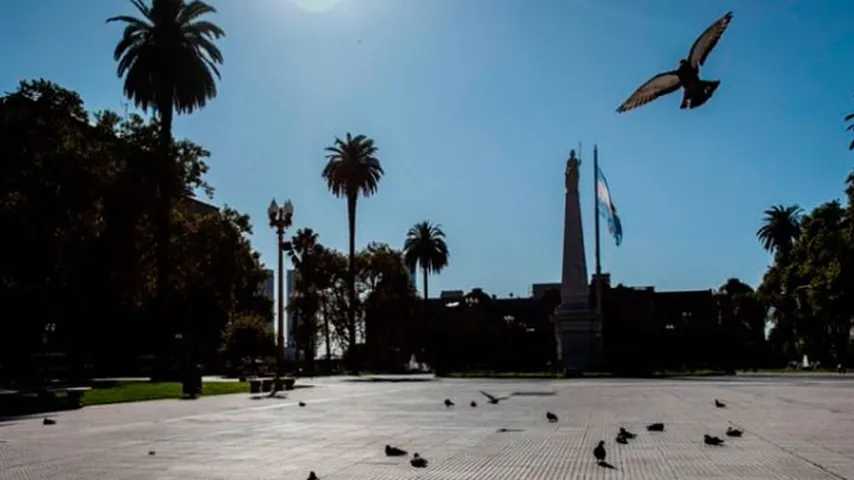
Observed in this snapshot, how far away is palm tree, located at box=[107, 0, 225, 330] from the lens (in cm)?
3912

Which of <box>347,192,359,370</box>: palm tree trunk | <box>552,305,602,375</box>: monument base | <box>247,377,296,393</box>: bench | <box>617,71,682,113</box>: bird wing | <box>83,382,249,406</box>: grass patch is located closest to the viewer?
<box>617,71,682,113</box>: bird wing

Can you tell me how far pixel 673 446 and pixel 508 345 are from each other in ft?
222

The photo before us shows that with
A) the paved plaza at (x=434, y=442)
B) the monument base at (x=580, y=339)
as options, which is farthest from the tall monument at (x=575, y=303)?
the paved plaza at (x=434, y=442)

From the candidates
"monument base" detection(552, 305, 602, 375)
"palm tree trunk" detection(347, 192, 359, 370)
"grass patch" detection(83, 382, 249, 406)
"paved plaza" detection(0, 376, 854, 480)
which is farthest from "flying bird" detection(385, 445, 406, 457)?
"palm tree trunk" detection(347, 192, 359, 370)

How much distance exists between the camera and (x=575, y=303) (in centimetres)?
5259

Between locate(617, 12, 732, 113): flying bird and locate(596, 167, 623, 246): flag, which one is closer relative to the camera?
locate(617, 12, 732, 113): flying bird

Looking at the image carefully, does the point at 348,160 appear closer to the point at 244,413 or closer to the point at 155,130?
the point at 155,130

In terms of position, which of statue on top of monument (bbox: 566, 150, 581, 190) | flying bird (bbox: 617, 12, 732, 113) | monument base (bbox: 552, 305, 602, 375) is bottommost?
monument base (bbox: 552, 305, 602, 375)

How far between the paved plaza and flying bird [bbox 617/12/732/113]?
434 cm

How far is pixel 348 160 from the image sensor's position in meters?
70.5

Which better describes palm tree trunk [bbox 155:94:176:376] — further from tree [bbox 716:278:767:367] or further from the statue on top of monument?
tree [bbox 716:278:767:367]

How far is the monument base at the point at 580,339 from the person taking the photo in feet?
172

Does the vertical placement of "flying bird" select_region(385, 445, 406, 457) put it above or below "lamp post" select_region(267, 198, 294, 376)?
below

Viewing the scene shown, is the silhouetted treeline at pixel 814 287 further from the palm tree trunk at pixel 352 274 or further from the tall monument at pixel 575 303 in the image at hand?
the palm tree trunk at pixel 352 274
